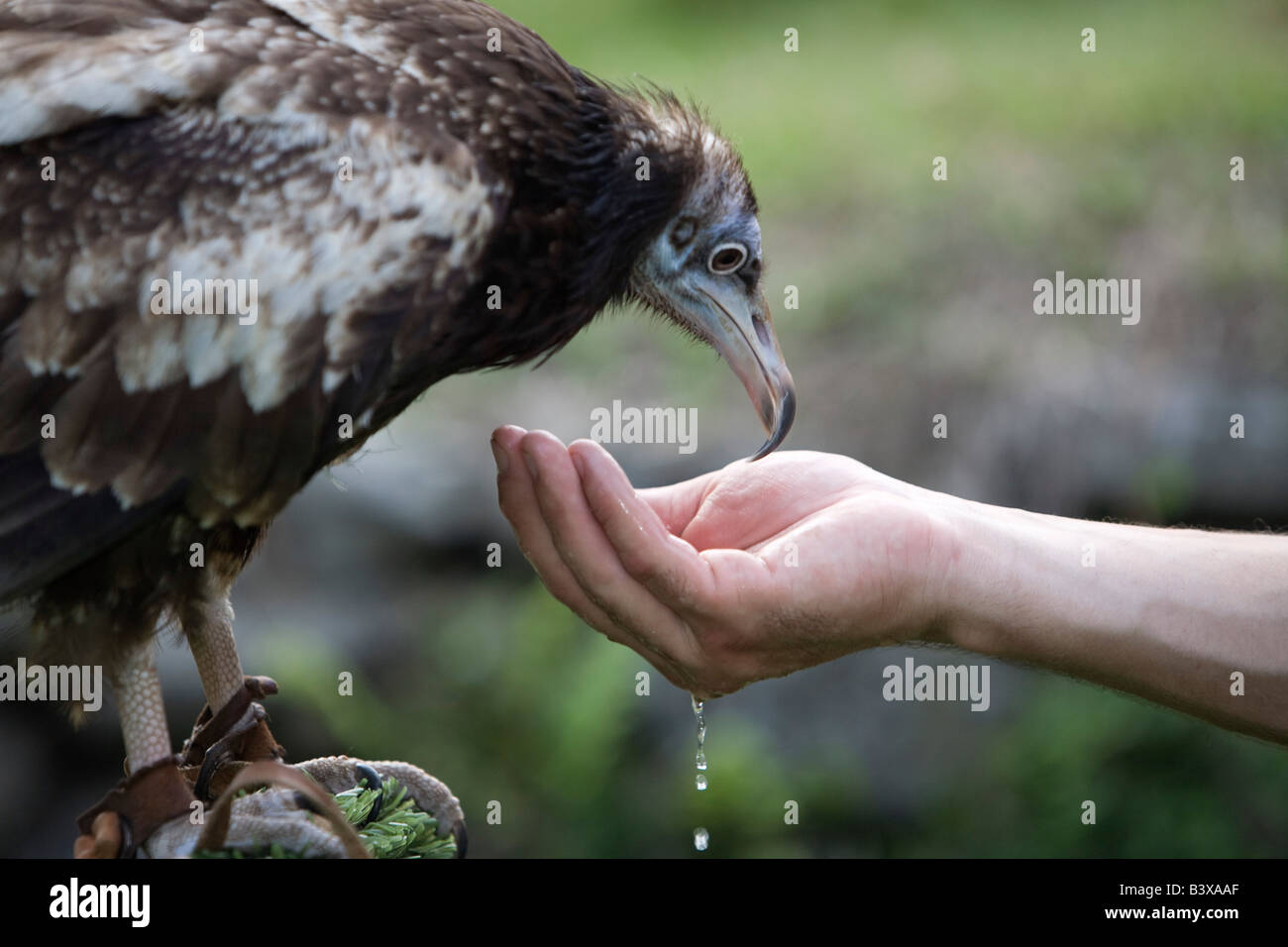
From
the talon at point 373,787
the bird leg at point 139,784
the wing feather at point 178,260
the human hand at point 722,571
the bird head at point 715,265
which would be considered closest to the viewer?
the wing feather at point 178,260

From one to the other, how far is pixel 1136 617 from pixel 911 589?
1.75 ft

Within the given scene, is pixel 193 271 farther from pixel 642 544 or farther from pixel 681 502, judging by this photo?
pixel 681 502

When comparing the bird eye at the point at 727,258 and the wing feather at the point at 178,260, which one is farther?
the bird eye at the point at 727,258

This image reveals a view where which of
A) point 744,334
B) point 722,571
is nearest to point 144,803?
point 722,571

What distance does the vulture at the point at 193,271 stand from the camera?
2.62m

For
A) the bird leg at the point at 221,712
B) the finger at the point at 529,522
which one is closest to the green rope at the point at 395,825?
the bird leg at the point at 221,712

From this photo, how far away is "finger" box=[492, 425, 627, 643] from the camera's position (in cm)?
306

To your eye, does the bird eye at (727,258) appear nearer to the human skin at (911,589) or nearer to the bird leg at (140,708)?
the human skin at (911,589)

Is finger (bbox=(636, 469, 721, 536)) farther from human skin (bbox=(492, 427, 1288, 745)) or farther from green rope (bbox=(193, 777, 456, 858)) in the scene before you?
green rope (bbox=(193, 777, 456, 858))

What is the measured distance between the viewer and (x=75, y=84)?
2.64 m

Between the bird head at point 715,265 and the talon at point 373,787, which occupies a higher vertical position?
the bird head at point 715,265

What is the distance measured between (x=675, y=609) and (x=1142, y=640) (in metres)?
1.08
